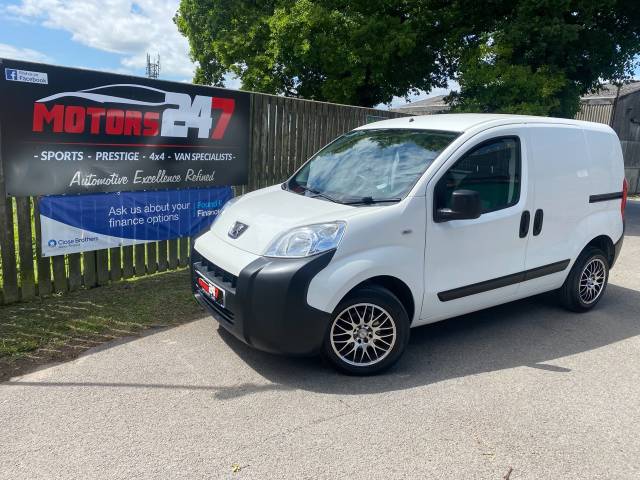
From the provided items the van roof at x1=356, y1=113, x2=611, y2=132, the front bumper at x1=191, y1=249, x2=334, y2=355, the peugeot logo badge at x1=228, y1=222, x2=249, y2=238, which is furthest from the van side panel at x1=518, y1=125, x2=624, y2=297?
the peugeot logo badge at x1=228, y1=222, x2=249, y2=238

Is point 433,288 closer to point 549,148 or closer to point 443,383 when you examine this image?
point 443,383

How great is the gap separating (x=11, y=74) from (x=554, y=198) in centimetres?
505

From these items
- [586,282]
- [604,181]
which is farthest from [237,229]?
[604,181]

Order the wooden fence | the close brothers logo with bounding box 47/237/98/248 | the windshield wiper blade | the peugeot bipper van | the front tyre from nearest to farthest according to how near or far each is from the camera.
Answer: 1. the peugeot bipper van
2. the front tyre
3. the windshield wiper blade
4. the wooden fence
5. the close brothers logo with bounding box 47/237/98/248

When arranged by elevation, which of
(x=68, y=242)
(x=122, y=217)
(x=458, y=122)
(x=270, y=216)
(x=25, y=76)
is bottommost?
(x=68, y=242)

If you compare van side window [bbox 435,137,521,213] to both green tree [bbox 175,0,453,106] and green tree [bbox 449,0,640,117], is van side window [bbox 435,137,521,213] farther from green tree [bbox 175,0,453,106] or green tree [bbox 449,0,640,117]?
green tree [bbox 175,0,453,106]

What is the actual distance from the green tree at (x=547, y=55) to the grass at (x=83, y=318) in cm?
1057

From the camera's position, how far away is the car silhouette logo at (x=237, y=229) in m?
4.05

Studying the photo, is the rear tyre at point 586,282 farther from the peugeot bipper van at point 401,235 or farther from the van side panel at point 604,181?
the van side panel at point 604,181

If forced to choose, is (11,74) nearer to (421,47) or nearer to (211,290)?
(211,290)

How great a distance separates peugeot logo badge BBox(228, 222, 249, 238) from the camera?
4047 mm

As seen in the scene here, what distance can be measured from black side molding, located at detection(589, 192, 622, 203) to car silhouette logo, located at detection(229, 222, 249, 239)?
11.7ft

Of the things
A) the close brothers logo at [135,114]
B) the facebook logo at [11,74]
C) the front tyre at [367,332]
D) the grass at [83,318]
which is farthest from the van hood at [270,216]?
the facebook logo at [11,74]

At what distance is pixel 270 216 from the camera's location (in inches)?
158
